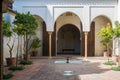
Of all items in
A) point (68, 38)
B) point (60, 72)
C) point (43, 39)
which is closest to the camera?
point (60, 72)

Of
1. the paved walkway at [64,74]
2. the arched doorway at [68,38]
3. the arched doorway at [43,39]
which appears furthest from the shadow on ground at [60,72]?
the arched doorway at [68,38]

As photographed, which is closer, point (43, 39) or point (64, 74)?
point (64, 74)

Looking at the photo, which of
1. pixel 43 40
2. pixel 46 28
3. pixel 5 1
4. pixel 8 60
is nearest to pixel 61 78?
pixel 8 60

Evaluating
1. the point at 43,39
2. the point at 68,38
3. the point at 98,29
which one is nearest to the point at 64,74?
the point at 43,39

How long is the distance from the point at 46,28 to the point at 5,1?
1606cm

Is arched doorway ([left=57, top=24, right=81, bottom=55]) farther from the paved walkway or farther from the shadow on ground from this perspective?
the paved walkway

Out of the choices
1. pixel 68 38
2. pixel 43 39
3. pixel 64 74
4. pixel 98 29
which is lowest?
pixel 64 74

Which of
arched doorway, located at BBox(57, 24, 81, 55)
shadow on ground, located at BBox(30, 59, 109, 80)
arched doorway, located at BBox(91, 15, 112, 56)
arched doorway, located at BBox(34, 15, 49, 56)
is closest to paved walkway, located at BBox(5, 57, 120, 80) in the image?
shadow on ground, located at BBox(30, 59, 109, 80)

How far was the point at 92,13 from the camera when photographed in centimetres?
2112

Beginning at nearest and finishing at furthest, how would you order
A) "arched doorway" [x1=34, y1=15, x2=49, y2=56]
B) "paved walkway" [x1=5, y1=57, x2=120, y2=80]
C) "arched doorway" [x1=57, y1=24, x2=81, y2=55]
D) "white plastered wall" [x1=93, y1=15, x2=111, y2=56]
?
1. "paved walkway" [x1=5, y1=57, x2=120, y2=80]
2. "arched doorway" [x1=34, y1=15, x2=49, y2=56]
3. "white plastered wall" [x1=93, y1=15, x2=111, y2=56]
4. "arched doorway" [x1=57, y1=24, x2=81, y2=55]

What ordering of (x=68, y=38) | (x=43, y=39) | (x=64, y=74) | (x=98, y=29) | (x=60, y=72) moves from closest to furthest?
1. (x=64, y=74)
2. (x=60, y=72)
3. (x=43, y=39)
4. (x=98, y=29)
5. (x=68, y=38)

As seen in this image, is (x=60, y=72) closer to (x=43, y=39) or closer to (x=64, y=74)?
(x=64, y=74)

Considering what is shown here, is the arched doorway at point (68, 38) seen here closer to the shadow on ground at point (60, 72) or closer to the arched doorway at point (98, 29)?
the arched doorway at point (98, 29)

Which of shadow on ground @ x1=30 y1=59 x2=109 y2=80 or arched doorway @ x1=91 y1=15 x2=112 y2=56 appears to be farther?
arched doorway @ x1=91 y1=15 x2=112 y2=56
